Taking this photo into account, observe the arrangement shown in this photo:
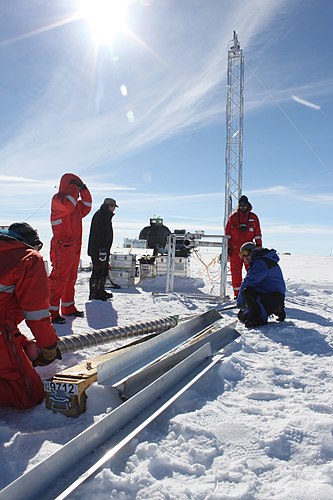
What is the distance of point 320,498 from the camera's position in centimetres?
169

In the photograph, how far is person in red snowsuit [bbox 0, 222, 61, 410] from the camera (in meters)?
2.38

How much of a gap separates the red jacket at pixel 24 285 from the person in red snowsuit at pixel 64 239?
2.74m

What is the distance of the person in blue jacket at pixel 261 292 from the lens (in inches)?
203

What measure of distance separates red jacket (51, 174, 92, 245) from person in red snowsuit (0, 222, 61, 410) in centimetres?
269

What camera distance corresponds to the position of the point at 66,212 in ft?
17.4

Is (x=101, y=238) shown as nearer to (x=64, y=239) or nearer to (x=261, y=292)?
(x=64, y=239)

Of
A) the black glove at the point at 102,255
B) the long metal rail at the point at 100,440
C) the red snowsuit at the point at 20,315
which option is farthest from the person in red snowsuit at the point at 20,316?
the black glove at the point at 102,255

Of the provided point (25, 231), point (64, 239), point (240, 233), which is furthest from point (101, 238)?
point (25, 231)

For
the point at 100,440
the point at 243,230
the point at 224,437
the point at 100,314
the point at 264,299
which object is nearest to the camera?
the point at 100,440

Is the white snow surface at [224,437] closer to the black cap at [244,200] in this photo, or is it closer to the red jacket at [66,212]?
the red jacket at [66,212]

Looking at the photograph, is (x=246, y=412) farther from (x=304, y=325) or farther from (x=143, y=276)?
(x=143, y=276)

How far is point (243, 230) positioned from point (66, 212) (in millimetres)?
3854

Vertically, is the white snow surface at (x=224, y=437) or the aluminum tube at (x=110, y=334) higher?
the aluminum tube at (x=110, y=334)

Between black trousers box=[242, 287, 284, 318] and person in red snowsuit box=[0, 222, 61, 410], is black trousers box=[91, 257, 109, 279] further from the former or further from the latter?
person in red snowsuit box=[0, 222, 61, 410]
